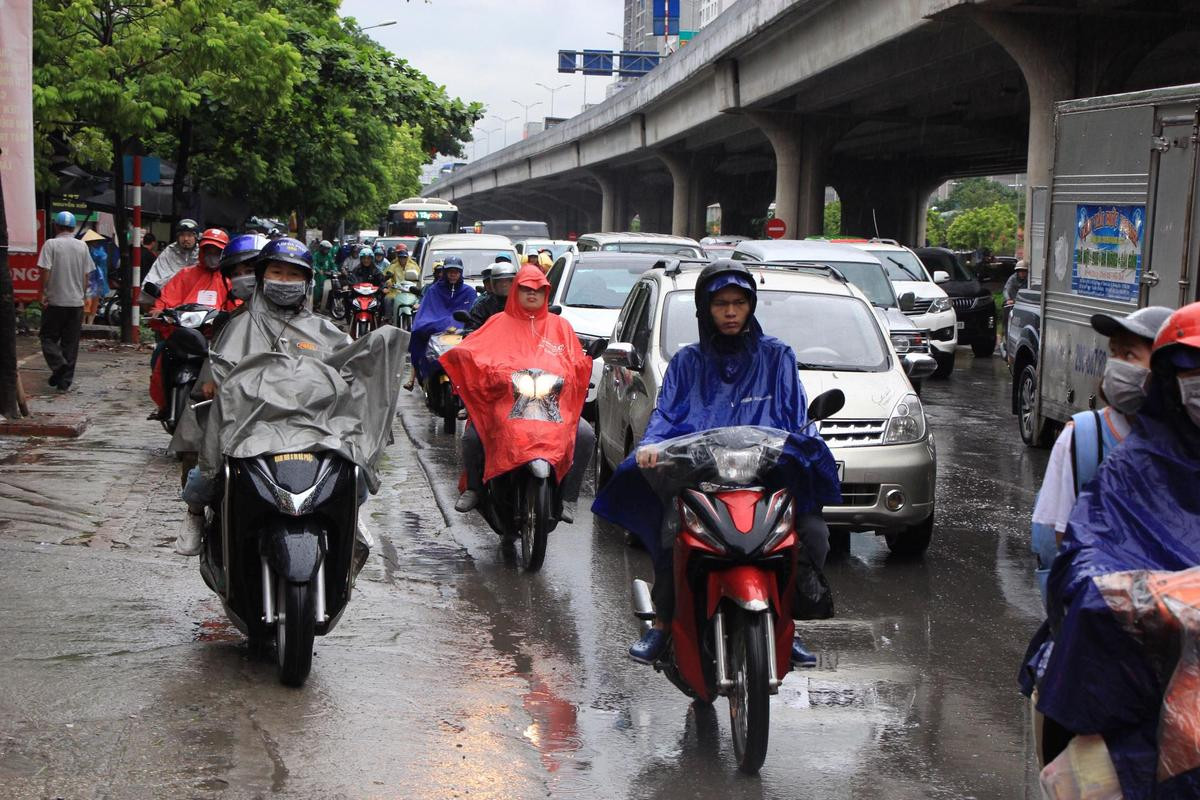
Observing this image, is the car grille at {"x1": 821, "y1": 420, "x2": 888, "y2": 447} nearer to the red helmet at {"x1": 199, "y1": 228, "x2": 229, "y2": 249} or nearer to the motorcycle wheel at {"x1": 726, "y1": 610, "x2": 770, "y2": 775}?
the motorcycle wheel at {"x1": 726, "y1": 610, "x2": 770, "y2": 775}

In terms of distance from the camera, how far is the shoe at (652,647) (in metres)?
5.78

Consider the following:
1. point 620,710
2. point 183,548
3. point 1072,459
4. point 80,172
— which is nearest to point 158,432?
point 183,548

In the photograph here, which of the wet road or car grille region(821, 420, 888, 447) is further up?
car grille region(821, 420, 888, 447)

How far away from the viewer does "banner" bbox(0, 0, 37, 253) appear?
511 inches

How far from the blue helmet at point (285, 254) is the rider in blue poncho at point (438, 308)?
313 inches

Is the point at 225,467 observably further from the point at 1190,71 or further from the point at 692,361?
the point at 1190,71

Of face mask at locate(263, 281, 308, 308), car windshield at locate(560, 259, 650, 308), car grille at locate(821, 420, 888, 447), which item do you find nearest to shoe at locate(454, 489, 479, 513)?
car grille at locate(821, 420, 888, 447)

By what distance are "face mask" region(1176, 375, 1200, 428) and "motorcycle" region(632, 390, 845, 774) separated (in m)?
1.91

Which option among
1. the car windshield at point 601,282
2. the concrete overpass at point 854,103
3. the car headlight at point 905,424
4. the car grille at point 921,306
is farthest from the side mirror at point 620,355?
the car grille at point 921,306

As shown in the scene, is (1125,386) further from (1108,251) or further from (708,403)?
(1108,251)

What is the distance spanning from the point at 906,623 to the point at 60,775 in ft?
14.0

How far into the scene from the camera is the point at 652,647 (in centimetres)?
580

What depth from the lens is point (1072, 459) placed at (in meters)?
4.24

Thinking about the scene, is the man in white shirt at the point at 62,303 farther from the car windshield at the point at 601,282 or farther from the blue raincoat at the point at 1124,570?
the blue raincoat at the point at 1124,570
